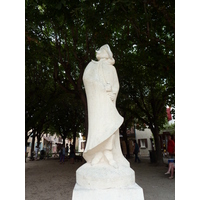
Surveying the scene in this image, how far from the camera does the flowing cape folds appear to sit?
3.58 meters

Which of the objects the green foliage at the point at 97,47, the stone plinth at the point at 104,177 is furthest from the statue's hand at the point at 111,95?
the green foliage at the point at 97,47

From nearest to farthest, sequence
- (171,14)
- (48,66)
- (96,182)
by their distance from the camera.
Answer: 1. (96,182)
2. (171,14)
3. (48,66)

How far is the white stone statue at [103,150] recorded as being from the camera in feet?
10.5

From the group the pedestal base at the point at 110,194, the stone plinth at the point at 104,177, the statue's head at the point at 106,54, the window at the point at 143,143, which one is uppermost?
the statue's head at the point at 106,54

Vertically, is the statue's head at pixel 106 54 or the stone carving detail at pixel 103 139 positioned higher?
the statue's head at pixel 106 54

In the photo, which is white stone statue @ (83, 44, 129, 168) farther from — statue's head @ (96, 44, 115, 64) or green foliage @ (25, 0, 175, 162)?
green foliage @ (25, 0, 175, 162)

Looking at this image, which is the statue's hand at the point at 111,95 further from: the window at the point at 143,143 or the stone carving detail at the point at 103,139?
the window at the point at 143,143

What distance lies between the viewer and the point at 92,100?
3844mm

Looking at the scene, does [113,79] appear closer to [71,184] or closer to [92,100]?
[92,100]

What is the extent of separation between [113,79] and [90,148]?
1.40 meters

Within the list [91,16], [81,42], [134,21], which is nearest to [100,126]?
[91,16]

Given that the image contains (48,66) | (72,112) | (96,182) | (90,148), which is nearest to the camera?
(96,182)

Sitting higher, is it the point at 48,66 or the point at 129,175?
the point at 48,66

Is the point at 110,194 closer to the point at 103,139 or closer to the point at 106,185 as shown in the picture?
the point at 106,185
